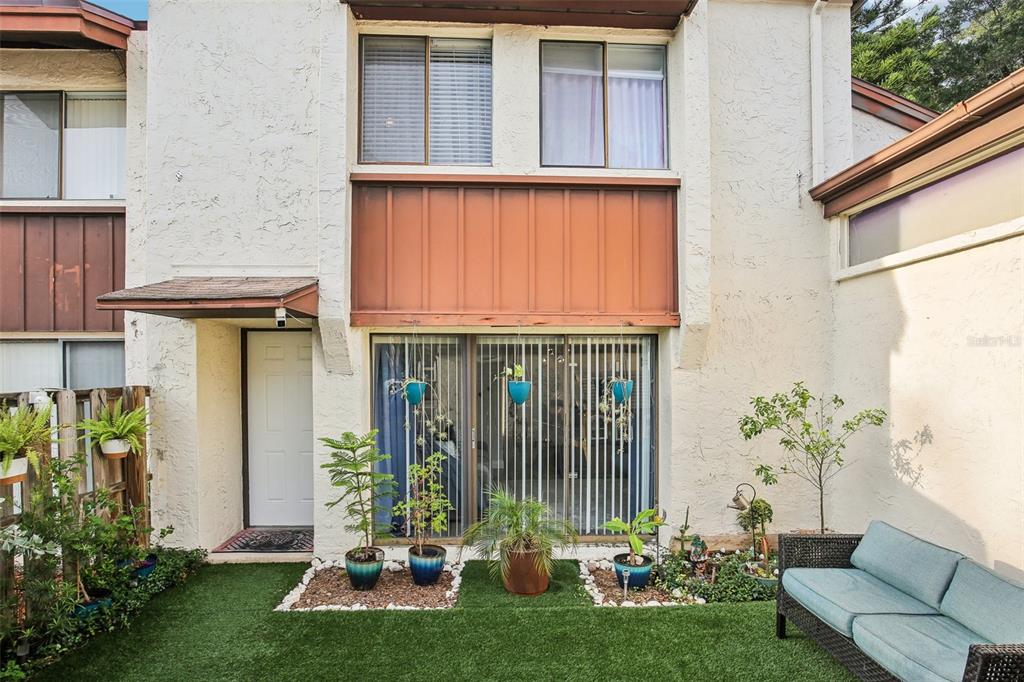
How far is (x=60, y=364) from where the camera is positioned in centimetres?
596

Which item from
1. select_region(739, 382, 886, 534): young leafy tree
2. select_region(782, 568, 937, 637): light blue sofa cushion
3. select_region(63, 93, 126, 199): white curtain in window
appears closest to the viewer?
select_region(782, 568, 937, 637): light blue sofa cushion

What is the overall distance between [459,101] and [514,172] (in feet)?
3.46

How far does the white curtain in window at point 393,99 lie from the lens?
19.2ft

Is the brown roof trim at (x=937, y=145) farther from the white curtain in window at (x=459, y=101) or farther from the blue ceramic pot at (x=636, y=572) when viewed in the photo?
the blue ceramic pot at (x=636, y=572)

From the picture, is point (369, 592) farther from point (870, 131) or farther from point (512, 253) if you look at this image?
point (870, 131)

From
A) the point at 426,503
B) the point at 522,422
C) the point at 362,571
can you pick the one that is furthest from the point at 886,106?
the point at 362,571

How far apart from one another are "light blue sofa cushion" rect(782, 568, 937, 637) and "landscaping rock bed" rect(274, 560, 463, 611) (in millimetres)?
2851

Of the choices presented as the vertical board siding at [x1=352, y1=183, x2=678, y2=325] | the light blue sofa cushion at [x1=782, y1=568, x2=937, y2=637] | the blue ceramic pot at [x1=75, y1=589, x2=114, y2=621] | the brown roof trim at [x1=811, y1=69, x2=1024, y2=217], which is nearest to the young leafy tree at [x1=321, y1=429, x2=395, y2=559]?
the vertical board siding at [x1=352, y1=183, x2=678, y2=325]

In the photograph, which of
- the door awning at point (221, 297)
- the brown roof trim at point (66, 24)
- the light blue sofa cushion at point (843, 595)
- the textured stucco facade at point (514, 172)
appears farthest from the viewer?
the textured stucco facade at point (514, 172)

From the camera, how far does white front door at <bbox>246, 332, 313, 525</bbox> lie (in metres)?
6.47

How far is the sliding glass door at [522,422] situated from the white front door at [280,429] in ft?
3.93

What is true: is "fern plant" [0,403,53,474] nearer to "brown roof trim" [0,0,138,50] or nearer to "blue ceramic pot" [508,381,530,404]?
"blue ceramic pot" [508,381,530,404]

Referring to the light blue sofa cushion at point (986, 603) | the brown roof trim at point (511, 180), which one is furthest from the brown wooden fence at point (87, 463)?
the light blue sofa cushion at point (986, 603)

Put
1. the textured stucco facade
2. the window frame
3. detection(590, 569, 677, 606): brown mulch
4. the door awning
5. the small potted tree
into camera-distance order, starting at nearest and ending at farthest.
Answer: the door awning
detection(590, 569, 677, 606): brown mulch
the small potted tree
the textured stucco facade
the window frame
